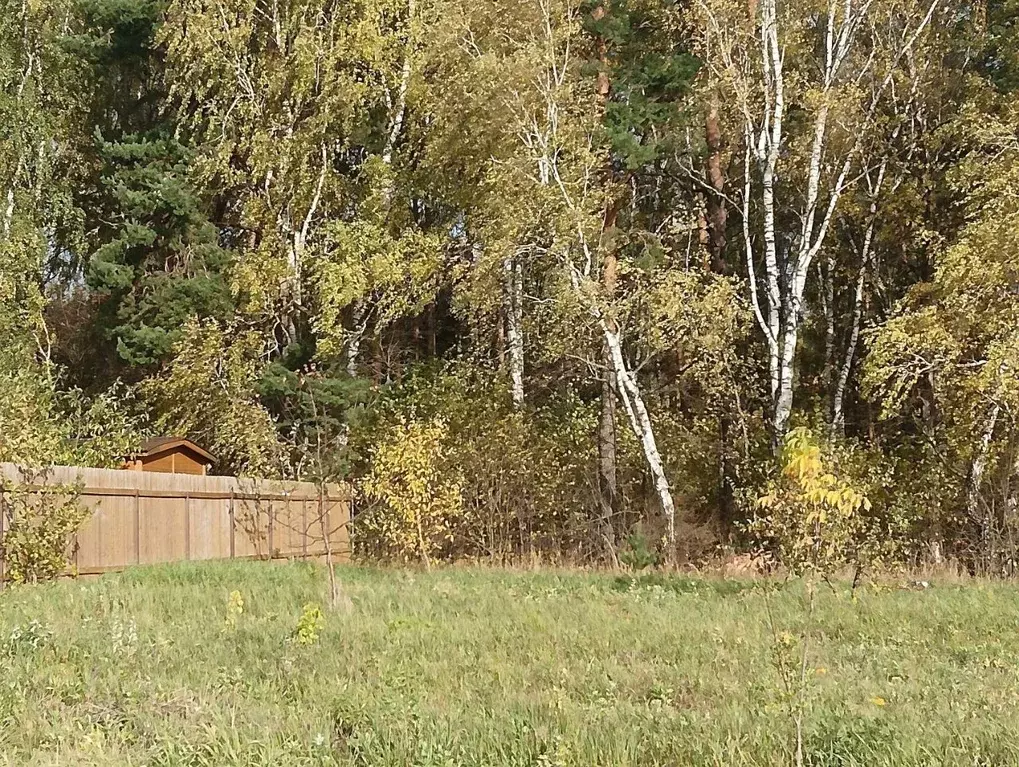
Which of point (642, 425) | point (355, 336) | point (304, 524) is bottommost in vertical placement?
point (304, 524)

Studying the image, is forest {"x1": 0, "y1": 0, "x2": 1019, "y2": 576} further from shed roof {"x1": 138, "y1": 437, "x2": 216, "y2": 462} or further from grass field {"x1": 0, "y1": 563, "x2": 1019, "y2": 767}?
grass field {"x1": 0, "y1": 563, "x2": 1019, "y2": 767}

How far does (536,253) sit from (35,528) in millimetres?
8693

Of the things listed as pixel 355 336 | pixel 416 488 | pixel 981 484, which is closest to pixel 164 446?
pixel 355 336

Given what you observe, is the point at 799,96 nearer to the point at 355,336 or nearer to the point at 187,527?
the point at 355,336

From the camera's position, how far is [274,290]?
1805 centimetres

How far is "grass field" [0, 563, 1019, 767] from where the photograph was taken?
4605 millimetres

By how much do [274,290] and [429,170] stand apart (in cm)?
382

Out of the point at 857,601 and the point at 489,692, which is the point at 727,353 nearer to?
the point at 857,601

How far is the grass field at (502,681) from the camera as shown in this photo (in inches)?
181

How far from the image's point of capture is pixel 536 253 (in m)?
15.9

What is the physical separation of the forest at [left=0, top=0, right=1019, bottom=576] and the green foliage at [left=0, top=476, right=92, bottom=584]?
1040mm

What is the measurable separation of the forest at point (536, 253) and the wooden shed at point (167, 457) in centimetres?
52

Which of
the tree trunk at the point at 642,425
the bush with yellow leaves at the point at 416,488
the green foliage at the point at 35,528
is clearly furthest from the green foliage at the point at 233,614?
the tree trunk at the point at 642,425

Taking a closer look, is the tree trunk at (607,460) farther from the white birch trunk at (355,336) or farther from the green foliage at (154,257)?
the green foliage at (154,257)
